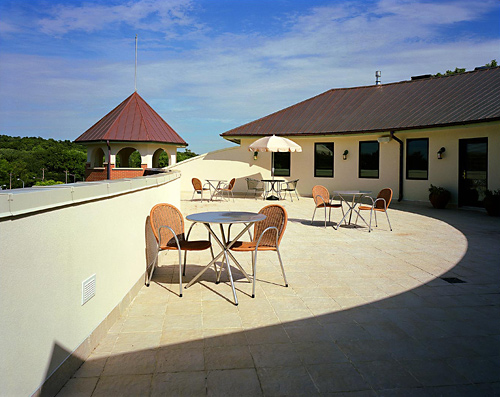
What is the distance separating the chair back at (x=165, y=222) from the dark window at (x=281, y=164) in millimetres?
14170

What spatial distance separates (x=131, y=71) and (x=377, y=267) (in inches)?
1255

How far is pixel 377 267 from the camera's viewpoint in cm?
615

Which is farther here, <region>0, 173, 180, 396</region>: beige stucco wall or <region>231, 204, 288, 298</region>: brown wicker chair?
<region>231, 204, 288, 298</region>: brown wicker chair

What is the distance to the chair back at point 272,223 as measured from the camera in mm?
5105

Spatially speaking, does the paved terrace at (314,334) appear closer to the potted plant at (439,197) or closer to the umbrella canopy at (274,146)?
the potted plant at (439,197)

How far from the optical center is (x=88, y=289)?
3205 mm

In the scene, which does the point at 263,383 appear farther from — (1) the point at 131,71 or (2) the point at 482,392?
(1) the point at 131,71

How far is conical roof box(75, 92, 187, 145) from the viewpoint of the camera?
88.2ft

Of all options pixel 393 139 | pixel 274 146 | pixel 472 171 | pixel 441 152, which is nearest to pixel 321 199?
pixel 274 146

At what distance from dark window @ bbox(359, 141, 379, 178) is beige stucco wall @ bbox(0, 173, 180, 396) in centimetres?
1463

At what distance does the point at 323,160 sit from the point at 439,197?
5877 mm

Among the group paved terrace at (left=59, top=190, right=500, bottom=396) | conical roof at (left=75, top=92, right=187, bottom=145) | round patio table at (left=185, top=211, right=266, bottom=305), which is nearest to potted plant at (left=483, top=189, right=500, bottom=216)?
paved terrace at (left=59, top=190, right=500, bottom=396)

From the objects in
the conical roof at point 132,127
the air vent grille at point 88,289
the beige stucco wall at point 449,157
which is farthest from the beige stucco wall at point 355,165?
the air vent grille at point 88,289

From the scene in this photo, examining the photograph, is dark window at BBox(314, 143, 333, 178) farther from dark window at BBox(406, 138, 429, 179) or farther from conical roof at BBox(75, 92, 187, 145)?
conical roof at BBox(75, 92, 187, 145)
